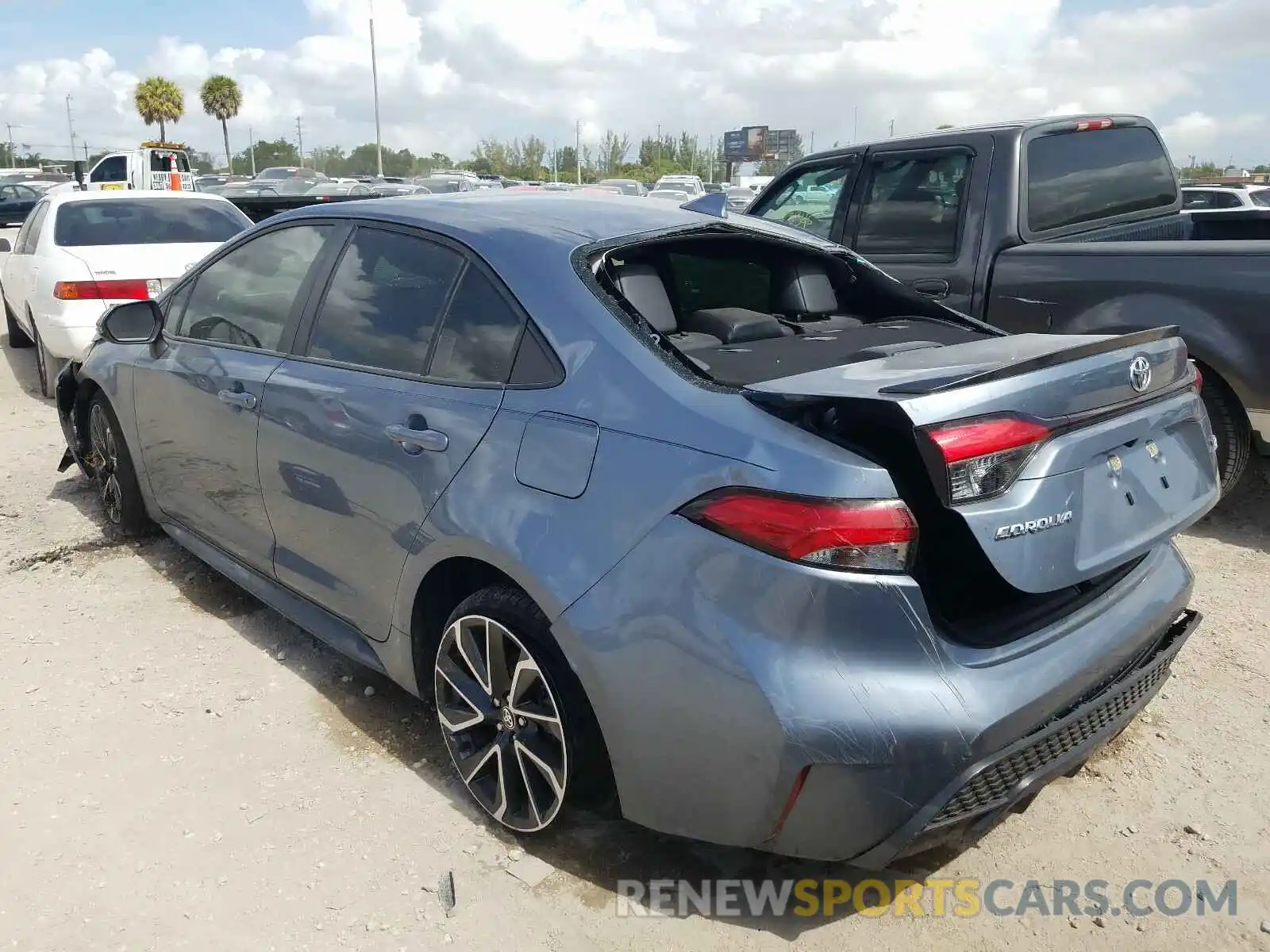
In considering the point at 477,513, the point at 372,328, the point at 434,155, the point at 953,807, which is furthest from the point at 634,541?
the point at 434,155

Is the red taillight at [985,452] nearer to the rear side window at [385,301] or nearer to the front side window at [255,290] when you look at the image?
the rear side window at [385,301]

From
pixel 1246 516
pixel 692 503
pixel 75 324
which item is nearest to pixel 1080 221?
→ pixel 1246 516

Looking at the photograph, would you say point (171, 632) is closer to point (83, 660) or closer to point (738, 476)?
point (83, 660)

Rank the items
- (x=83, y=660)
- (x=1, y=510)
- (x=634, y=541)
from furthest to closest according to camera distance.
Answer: (x=1, y=510)
(x=83, y=660)
(x=634, y=541)

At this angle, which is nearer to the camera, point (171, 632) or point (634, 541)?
point (634, 541)

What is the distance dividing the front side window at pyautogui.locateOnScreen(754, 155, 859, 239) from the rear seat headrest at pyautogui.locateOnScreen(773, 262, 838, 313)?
7.56 ft

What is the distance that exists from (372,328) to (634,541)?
4.39 ft

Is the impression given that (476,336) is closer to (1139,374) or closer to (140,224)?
(1139,374)

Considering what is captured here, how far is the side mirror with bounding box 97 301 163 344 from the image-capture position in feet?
13.3

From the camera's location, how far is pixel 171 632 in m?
3.92

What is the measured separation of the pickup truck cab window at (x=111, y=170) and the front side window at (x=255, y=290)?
24767 millimetres

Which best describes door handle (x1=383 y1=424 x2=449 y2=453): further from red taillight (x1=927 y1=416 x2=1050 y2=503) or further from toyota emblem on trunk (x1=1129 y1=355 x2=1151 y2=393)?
toyota emblem on trunk (x1=1129 y1=355 x2=1151 y2=393)

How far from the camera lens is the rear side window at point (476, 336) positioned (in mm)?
2607

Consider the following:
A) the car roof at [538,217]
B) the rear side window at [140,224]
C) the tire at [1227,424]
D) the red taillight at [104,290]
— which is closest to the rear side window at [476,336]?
the car roof at [538,217]
